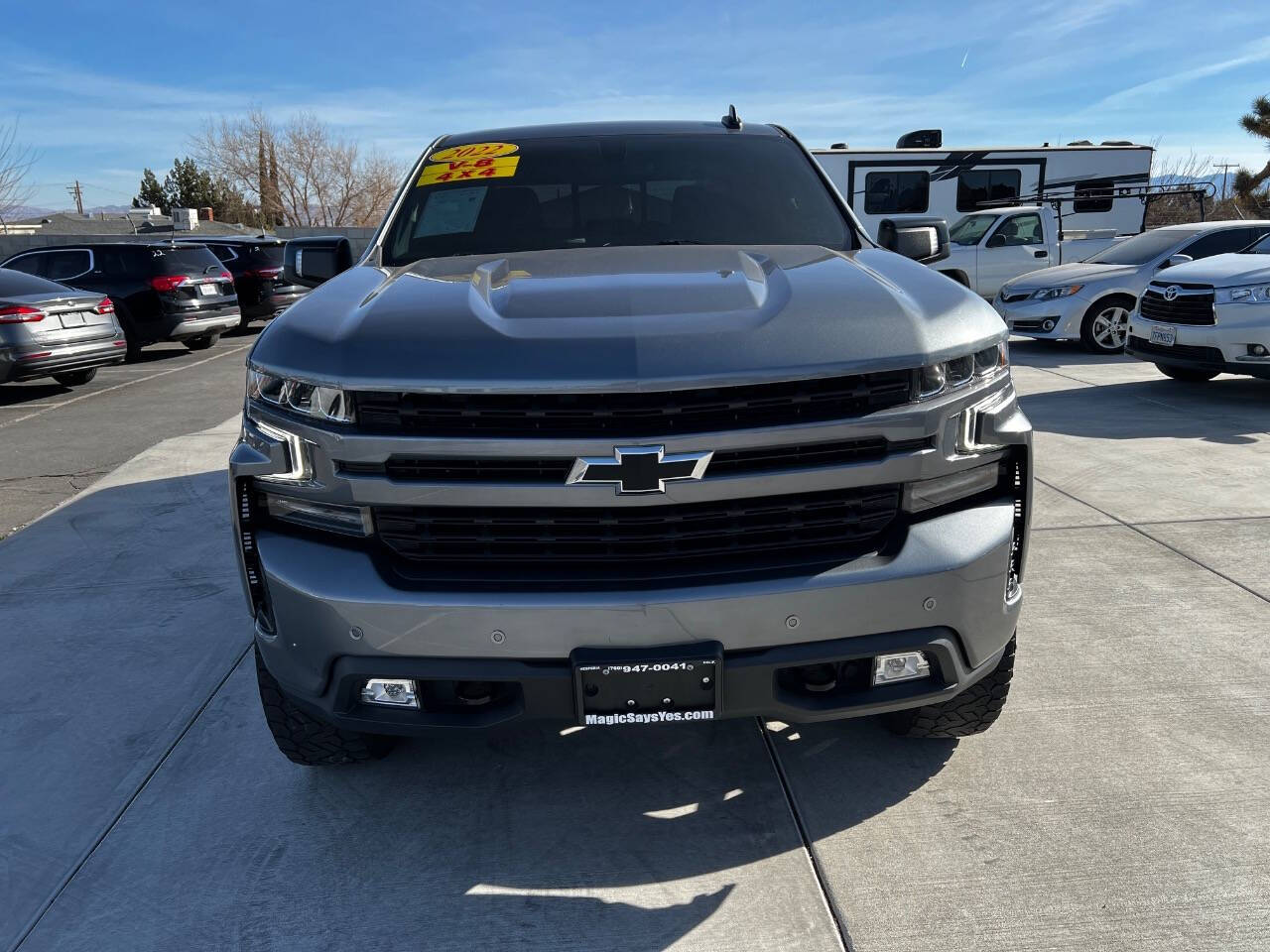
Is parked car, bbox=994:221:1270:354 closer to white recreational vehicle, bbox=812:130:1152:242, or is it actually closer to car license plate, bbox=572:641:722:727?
white recreational vehicle, bbox=812:130:1152:242

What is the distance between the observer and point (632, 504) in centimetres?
222

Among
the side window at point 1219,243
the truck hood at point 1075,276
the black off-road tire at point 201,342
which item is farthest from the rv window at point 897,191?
the black off-road tire at point 201,342

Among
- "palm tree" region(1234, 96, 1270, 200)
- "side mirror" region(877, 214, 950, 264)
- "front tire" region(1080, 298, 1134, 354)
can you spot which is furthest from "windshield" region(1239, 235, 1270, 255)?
"palm tree" region(1234, 96, 1270, 200)

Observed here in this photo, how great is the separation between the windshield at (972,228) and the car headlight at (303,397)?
1470cm

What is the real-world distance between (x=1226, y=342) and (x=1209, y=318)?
0.92 feet

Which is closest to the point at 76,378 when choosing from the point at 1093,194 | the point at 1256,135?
the point at 1093,194

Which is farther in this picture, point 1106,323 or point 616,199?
point 1106,323

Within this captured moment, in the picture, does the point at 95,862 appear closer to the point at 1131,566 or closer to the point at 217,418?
the point at 1131,566

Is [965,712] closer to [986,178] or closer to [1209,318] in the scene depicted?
[1209,318]

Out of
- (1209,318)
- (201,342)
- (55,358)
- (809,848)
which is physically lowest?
(809,848)

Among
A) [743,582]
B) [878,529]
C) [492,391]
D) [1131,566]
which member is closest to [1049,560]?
[1131,566]

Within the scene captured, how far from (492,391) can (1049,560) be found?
3.33 metres

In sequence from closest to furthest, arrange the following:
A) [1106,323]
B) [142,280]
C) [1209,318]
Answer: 1. [1209,318]
2. [1106,323]
3. [142,280]

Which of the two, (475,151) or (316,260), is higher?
(475,151)
